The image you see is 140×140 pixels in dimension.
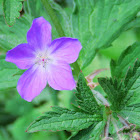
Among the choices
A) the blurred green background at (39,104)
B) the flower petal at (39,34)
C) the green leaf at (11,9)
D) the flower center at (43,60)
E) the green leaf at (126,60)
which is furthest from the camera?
the blurred green background at (39,104)

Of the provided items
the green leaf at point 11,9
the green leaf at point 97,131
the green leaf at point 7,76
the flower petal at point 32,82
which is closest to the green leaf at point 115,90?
the green leaf at point 97,131

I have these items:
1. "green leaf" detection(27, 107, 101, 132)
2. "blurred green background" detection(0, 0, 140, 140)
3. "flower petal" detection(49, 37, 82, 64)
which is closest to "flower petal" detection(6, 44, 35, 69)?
"flower petal" detection(49, 37, 82, 64)

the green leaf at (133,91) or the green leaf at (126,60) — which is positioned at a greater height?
the green leaf at (126,60)

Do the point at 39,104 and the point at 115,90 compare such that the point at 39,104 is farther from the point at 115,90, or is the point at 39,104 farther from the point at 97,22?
the point at 115,90

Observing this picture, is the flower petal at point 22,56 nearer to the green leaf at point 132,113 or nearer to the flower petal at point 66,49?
the flower petal at point 66,49

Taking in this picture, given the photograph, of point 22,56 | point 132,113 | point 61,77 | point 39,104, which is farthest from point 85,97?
point 39,104

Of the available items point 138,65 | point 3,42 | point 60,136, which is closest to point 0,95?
point 60,136

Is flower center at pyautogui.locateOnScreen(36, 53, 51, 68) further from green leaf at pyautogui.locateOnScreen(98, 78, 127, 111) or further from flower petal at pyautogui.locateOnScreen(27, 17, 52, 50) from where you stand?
green leaf at pyautogui.locateOnScreen(98, 78, 127, 111)

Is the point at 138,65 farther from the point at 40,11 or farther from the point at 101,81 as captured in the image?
the point at 40,11
